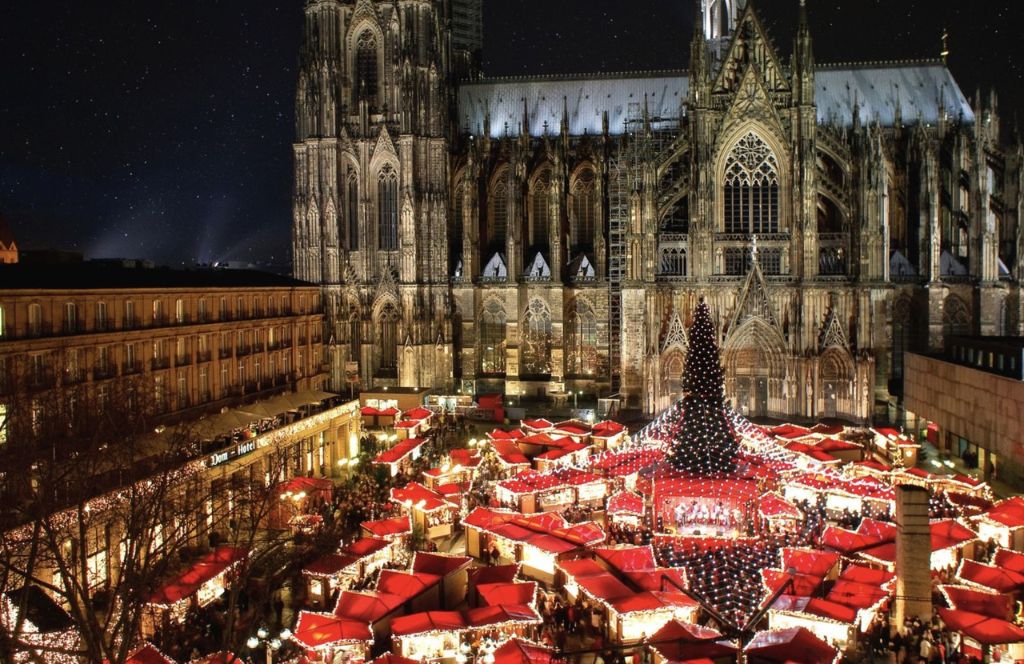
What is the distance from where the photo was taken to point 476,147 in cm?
6278

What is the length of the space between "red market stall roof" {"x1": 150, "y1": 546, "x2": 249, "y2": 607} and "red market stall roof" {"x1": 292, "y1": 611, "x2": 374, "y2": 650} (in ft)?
7.63

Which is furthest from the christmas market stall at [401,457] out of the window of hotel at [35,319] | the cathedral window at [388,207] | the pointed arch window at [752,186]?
the pointed arch window at [752,186]

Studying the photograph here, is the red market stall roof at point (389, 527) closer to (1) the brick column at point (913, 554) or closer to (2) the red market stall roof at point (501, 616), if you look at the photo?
(2) the red market stall roof at point (501, 616)

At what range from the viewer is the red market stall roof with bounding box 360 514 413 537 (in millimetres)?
27938

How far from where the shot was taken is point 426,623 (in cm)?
2100

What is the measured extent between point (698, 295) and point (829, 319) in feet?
26.1

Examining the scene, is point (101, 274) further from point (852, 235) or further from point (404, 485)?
point (852, 235)

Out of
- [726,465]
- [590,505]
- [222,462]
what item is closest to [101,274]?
[222,462]

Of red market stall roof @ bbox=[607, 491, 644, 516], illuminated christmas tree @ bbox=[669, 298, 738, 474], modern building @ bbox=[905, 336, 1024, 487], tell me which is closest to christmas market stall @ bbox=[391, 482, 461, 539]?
red market stall roof @ bbox=[607, 491, 644, 516]

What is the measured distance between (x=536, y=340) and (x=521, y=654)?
1685 inches

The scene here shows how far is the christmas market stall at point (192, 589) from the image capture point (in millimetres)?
21438

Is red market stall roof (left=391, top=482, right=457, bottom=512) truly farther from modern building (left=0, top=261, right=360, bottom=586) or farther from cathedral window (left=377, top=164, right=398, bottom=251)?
cathedral window (left=377, top=164, right=398, bottom=251)

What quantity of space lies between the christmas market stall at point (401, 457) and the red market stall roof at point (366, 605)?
15728 millimetres

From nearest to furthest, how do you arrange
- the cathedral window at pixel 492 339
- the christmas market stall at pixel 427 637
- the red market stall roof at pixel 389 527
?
1. the christmas market stall at pixel 427 637
2. the red market stall roof at pixel 389 527
3. the cathedral window at pixel 492 339
